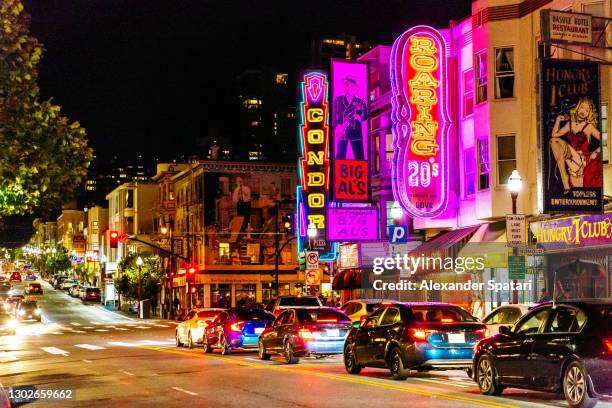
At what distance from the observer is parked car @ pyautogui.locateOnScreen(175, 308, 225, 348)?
32.7 m

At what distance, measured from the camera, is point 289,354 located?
23.7 m

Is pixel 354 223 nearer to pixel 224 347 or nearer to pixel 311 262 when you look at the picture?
pixel 311 262

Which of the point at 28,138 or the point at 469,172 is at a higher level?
the point at 469,172

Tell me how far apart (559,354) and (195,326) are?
68.7 feet

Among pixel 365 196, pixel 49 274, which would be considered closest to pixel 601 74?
pixel 365 196

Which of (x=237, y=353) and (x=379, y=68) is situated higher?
(x=379, y=68)

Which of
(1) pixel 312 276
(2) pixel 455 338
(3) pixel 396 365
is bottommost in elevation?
(3) pixel 396 365

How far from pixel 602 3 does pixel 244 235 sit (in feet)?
178

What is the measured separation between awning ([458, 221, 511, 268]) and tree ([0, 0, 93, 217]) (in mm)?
17008

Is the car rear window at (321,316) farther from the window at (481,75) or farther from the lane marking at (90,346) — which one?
the lane marking at (90,346)

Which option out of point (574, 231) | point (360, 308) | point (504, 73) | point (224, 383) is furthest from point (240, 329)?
point (504, 73)

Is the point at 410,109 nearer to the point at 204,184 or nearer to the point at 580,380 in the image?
the point at 580,380

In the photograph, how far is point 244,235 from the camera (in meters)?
79.4

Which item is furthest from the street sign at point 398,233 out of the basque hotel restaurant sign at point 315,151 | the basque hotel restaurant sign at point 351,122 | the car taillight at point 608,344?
the car taillight at point 608,344
